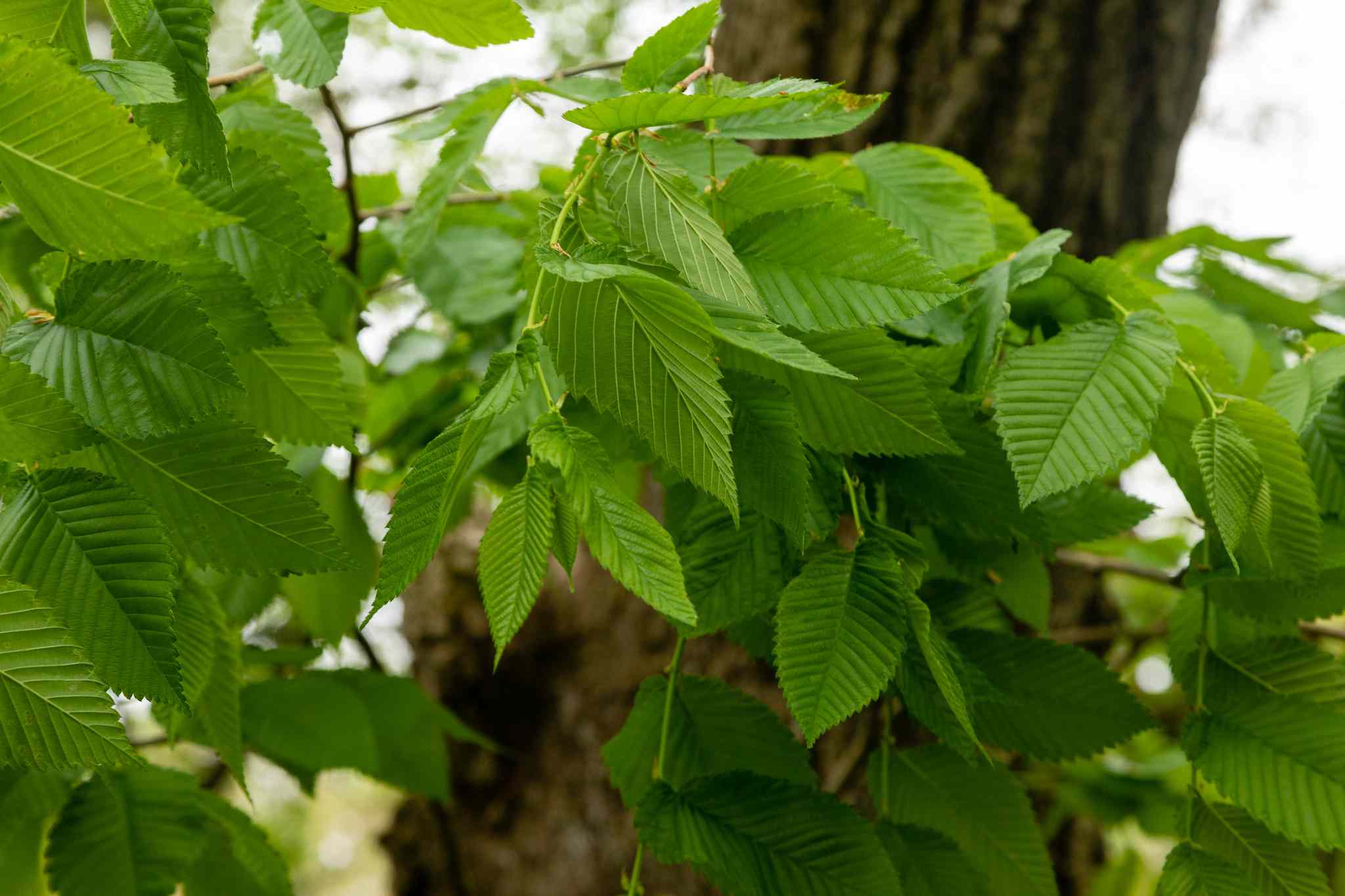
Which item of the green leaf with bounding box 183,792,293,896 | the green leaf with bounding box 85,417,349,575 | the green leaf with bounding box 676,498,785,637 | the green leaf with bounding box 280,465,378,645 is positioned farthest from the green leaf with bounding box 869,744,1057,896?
the green leaf with bounding box 280,465,378,645

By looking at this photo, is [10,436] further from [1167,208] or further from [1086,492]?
[1167,208]

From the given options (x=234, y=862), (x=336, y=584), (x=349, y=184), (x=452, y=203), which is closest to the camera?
(x=234, y=862)

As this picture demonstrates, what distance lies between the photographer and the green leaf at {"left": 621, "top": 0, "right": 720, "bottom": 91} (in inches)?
21.5

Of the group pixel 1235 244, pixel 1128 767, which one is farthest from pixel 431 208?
pixel 1128 767

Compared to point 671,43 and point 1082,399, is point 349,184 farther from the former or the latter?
point 1082,399

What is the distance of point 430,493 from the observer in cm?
45

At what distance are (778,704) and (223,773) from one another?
981mm

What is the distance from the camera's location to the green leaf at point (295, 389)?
2.15 ft

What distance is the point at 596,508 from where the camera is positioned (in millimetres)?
437

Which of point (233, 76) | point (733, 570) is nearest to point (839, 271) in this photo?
point (733, 570)

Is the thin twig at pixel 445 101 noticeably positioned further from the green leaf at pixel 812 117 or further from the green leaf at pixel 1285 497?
the green leaf at pixel 1285 497

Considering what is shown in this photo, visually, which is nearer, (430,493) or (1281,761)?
(430,493)

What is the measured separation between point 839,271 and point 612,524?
197mm

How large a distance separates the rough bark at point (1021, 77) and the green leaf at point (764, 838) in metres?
0.98
